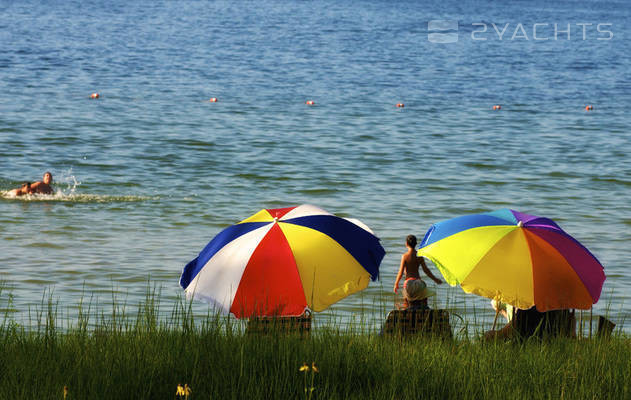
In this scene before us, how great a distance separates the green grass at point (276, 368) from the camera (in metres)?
5.22

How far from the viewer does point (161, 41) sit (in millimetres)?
Result: 68438

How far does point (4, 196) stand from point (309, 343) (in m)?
14.0

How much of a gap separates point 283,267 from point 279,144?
21.7 meters

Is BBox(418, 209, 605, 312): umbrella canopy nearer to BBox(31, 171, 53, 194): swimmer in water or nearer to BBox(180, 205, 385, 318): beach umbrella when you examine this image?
BBox(180, 205, 385, 318): beach umbrella

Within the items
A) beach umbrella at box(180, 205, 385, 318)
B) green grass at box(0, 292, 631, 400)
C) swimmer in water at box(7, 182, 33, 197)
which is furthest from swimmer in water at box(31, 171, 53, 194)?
green grass at box(0, 292, 631, 400)

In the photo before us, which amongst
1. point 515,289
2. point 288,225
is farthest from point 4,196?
point 515,289

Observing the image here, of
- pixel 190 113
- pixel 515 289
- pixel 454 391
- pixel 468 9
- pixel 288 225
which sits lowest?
pixel 454 391

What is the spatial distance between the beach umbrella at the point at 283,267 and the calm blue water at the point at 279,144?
50 centimetres

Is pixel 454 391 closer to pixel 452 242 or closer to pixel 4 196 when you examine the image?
pixel 452 242

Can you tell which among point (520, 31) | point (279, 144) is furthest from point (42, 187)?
point (520, 31)

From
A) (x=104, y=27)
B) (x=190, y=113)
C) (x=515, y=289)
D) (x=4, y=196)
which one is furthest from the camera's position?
(x=104, y=27)

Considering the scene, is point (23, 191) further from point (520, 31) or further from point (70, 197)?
point (520, 31)

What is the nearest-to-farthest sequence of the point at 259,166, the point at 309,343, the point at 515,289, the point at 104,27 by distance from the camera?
→ the point at 309,343 < the point at 515,289 < the point at 259,166 < the point at 104,27

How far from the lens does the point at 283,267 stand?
23.3ft
